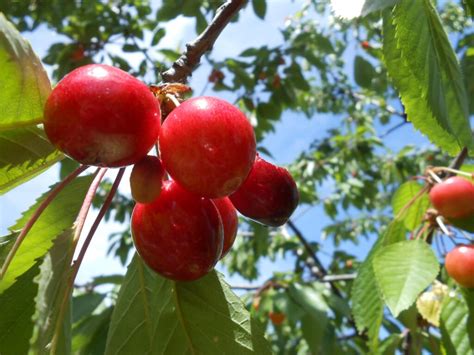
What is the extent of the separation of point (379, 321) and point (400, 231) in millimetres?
404

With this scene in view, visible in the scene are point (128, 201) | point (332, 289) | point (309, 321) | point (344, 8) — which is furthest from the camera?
point (128, 201)

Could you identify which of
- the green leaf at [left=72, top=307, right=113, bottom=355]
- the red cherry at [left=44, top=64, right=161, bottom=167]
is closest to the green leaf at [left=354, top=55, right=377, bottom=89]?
the green leaf at [left=72, top=307, right=113, bottom=355]

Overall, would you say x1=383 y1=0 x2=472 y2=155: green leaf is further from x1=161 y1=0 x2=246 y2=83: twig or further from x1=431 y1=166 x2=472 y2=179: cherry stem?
x1=431 y1=166 x2=472 y2=179: cherry stem

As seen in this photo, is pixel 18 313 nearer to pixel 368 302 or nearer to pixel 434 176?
pixel 368 302

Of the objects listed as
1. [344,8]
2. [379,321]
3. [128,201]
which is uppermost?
[344,8]

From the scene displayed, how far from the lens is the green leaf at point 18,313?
3.47 ft

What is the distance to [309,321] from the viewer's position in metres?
2.79

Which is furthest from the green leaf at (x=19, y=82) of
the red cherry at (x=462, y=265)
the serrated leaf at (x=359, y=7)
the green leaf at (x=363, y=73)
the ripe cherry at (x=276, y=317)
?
the green leaf at (x=363, y=73)

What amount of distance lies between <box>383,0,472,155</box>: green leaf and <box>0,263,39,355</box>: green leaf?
884mm

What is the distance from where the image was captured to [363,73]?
15.1 ft

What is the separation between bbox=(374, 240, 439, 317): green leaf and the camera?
1.64 m

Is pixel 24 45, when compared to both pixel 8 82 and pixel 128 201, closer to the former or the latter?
pixel 8 82

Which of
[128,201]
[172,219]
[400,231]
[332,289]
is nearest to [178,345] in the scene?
[172,219]

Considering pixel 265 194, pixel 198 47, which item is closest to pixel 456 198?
pixel 265 194
